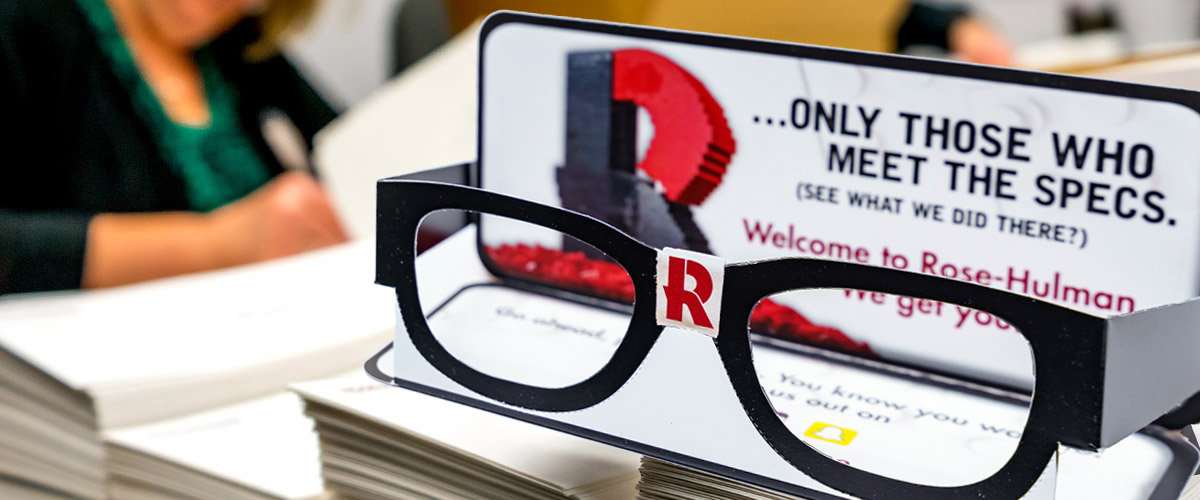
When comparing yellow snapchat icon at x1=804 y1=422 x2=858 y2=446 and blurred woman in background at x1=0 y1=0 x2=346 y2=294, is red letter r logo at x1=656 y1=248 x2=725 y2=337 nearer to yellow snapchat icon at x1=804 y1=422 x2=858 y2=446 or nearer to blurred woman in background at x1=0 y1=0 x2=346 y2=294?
yellow snapchat icon at x1=804 y1=422 x2=858 y2=446

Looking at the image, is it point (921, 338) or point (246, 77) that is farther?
point (246, 77)

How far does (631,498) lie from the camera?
0.34 m

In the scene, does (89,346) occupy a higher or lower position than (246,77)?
lower

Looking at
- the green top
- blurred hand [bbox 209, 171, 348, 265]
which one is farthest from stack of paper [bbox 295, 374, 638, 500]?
the green top

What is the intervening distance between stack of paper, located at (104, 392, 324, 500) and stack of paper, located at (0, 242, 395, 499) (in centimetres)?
1

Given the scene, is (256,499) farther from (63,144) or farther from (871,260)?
(63,144)

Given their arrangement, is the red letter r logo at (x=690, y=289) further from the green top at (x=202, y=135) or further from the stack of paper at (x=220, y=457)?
the green top at (x=202, y=135)

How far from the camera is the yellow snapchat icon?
31 cm

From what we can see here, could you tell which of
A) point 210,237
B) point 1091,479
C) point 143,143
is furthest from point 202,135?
point 1091,479

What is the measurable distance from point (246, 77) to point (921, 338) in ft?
3.76

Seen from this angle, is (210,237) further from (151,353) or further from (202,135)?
(151,353)

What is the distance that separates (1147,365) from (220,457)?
1.21 ft

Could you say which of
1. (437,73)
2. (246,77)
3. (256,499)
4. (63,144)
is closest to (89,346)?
(256,499)

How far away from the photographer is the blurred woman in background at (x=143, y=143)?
104 cm
